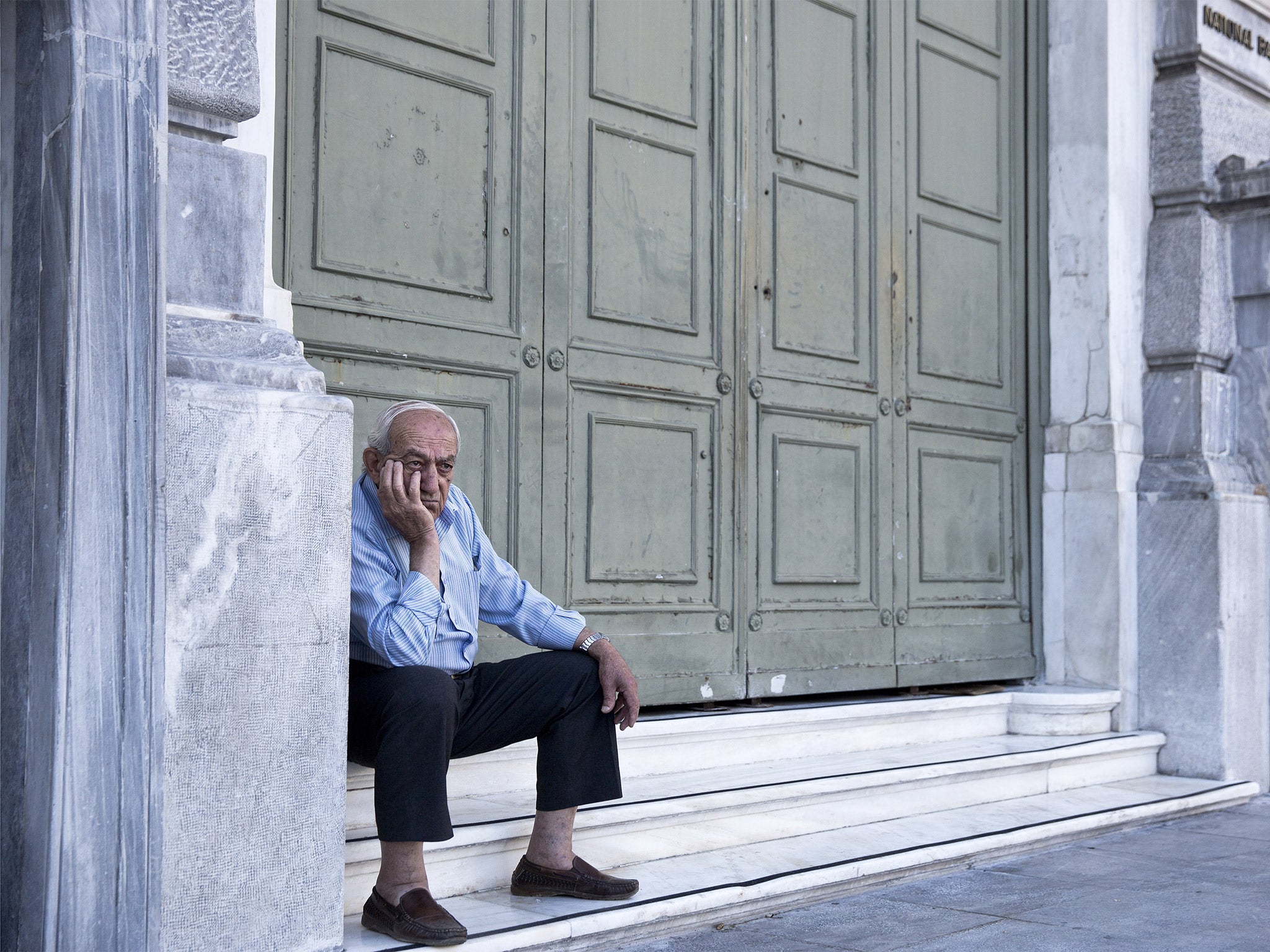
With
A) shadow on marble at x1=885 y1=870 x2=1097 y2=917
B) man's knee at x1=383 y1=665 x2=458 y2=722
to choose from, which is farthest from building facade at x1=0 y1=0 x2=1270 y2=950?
shadow on marble at x1=885 y1=870 x2=1097 y2=917

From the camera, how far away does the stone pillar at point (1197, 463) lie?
5.79 m

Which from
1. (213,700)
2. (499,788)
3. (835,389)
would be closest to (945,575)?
(835,389)

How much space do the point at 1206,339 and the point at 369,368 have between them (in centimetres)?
378

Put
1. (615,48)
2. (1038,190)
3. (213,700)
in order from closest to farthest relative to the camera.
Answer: (213,700) → (615,48) → (1038,190)

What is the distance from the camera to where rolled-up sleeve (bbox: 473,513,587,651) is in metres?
3.57

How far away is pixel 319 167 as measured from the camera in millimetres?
3795

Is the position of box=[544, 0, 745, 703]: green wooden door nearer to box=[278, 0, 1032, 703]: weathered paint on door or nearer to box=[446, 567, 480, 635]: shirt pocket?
box=[278, 0, 1032, 703]: weathered paint on door

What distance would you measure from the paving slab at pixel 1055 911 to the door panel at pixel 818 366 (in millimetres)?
1043

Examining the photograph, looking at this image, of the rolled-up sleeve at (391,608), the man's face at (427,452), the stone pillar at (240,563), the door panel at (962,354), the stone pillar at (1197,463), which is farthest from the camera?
the stone pillar at (1197,463)

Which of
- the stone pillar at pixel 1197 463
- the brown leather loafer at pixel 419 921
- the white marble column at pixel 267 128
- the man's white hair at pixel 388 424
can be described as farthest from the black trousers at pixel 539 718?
the stone pillar at pixel 1197 463

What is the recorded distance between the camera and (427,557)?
323 centimetres

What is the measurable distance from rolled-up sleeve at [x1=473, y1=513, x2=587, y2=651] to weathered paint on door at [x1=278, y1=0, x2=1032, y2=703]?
508 millimetres

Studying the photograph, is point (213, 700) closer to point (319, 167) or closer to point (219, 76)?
point (219, 76)

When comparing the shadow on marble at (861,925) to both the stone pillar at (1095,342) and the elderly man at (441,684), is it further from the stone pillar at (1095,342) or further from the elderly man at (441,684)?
the stone pillar at (1095,342)
